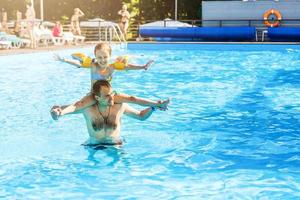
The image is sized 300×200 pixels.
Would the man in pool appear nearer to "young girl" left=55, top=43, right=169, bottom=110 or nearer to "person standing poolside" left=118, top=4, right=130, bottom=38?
"young girl" left=55, top=43, right=169, bottom=110

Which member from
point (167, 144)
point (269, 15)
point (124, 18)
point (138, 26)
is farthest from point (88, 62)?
point (269, 15)

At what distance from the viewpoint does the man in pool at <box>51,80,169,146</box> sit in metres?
5.21

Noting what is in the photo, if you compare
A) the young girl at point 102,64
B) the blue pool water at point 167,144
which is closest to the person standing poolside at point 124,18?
the blue pool water at point 167,144

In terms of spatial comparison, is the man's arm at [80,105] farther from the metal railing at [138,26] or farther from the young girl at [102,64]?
the metal railing at [138,26]

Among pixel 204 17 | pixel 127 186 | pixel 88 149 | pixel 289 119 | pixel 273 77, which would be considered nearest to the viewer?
pixel 127 186

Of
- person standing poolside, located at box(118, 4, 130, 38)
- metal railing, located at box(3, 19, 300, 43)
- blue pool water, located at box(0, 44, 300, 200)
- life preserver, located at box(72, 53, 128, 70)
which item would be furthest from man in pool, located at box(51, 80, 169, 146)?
person standing poolside, located at box(118, 4, 130, 38)

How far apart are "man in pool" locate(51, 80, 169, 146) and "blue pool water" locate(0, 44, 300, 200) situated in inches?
7.4

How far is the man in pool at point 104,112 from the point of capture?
521cm

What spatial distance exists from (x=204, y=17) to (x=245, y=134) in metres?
22.2

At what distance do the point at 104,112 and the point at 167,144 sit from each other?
123cm

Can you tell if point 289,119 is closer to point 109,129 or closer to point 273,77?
point 109,129

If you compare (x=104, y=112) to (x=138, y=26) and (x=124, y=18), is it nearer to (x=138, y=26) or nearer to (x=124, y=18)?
(x=124, y=18)

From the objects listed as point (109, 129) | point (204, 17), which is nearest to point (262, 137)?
point (109, 129)

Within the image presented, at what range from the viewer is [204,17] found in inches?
1121
